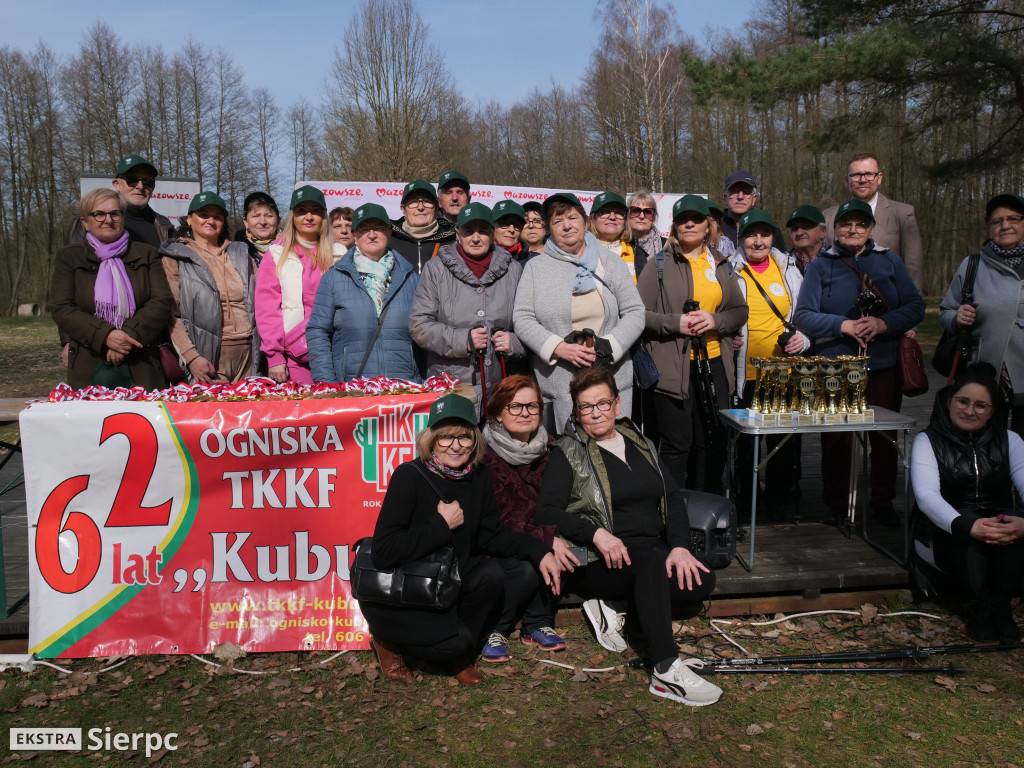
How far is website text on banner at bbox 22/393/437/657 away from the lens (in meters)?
3.73

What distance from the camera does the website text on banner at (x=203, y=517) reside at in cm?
373

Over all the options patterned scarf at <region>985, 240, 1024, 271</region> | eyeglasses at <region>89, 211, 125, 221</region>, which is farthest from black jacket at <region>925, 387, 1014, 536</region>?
eyeglasses at <region>89, 211, 125, 221</region>

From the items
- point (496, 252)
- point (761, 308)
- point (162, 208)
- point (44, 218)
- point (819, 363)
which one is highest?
point (44, 218)

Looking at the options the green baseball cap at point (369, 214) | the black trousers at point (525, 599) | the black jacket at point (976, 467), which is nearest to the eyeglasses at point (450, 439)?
the black trousers at point (525, 599)

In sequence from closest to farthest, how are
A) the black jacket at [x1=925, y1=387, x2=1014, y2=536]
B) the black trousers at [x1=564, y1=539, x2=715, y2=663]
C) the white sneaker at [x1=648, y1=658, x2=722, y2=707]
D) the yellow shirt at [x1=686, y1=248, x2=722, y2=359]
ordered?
the white sneaker at [x1=648, y1=658, x2=722, y2=707] → the black trousers at [x1=564, y1=539, x2=715, y2=663] → the black jacket at [x1=925, y1=387, x2=1014, y2=536] → the yellow shirt at [x1=686, y1=248, x2=722, y2=359]

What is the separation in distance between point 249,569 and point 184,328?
1.70 metres

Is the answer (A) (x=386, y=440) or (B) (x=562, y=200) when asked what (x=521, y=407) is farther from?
(B) (x=562, y=200)

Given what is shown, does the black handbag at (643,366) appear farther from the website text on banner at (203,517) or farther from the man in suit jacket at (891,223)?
the man in suit jacket at (891,223)

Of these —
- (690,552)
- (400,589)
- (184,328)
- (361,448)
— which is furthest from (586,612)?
(184,328)

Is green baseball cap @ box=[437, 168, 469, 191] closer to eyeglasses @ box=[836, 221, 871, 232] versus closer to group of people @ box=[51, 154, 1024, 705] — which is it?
group of people @ box=[51, 154, 1024, 705]

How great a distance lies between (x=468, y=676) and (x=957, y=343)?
11.2ft

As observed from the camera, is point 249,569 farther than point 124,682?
Yes

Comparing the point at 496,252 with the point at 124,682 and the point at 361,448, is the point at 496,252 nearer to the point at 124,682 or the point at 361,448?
the point at 361,448

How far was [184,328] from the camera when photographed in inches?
187
